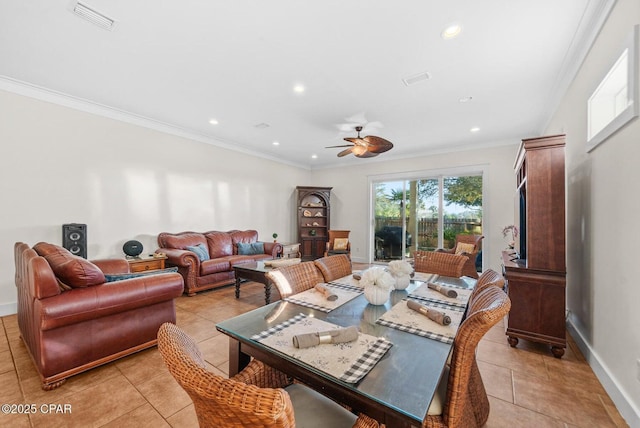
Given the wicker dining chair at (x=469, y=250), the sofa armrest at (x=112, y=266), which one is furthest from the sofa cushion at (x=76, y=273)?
the wicker dining chair at (x=469, y=250)

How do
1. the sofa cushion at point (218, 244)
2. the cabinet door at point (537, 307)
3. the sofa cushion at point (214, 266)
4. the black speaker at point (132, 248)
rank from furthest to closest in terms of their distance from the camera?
1. the sofa cushion at point (218, 244)
2. the sofa cushion at point (214, 266)
3. the black speaker at point (132, 248)
4. the cabinet door at point (537, 307)

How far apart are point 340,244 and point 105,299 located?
479 centimetres

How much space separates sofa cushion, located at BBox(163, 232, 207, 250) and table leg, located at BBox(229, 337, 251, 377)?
3.61m

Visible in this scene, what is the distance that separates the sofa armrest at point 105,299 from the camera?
5.96 feet

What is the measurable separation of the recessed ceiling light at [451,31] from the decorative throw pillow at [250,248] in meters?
4.47

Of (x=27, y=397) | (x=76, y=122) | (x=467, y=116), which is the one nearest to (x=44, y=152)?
(x=76, y=122)

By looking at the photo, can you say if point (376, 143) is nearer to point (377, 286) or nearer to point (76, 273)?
point (377, 286)

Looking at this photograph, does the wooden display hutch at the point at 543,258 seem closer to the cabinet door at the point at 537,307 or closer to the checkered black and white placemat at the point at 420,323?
the cabinet door at the point at 537,307

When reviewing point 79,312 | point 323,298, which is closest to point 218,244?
point 79,312

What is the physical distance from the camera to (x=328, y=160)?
278 inches

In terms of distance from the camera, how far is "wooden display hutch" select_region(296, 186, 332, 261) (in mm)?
7062

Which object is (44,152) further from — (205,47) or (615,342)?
Answer: (615,342)

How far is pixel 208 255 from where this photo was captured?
4641 mm

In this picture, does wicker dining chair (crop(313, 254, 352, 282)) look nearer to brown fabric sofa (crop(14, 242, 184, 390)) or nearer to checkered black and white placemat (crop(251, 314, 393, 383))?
checkered black and white placemat (crop(251, 314, 393, 383))
